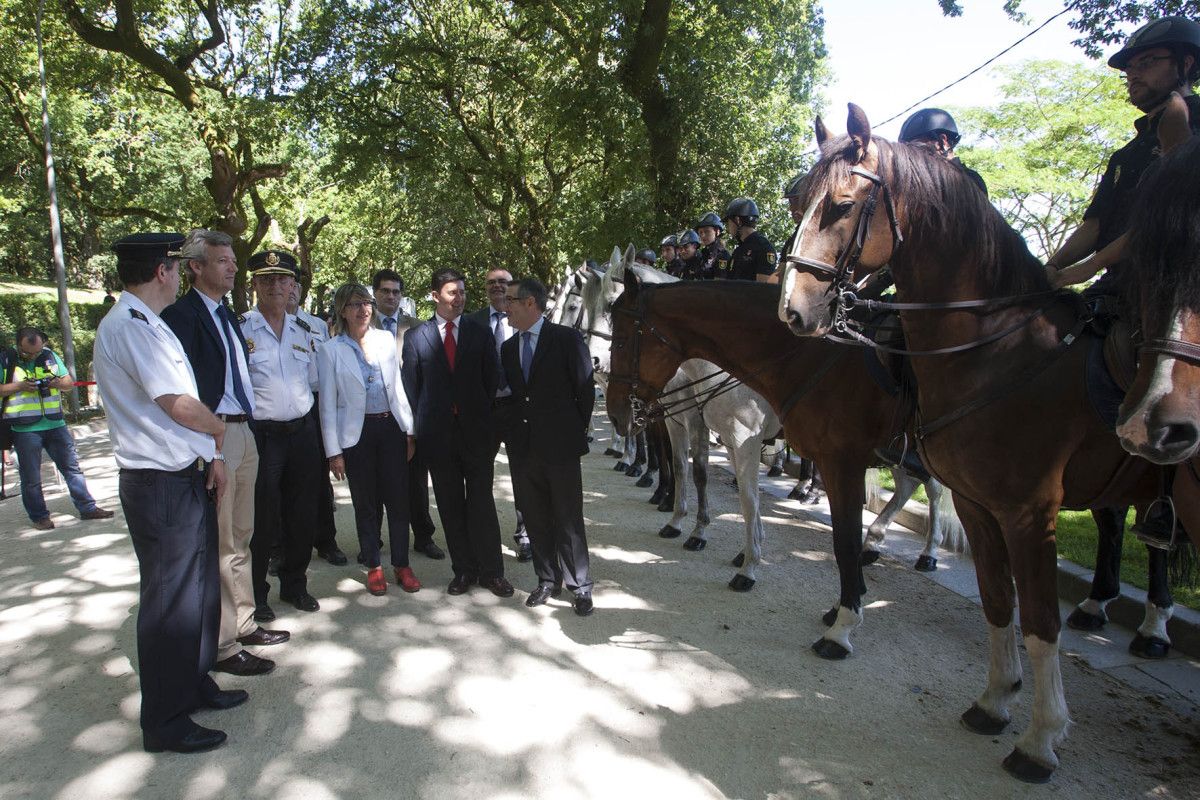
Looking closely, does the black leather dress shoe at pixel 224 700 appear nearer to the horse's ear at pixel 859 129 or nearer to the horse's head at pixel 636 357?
the horse's head at pixel 636 357

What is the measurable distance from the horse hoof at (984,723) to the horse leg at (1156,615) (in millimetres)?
1391

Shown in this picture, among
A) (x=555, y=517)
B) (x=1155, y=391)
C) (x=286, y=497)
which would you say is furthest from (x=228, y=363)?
(x=1155, y=391)

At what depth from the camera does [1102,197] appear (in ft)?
11.1

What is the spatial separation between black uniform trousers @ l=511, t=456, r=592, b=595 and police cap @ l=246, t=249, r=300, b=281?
206 centimetres

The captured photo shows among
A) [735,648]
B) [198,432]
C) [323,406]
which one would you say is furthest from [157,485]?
[735,648]

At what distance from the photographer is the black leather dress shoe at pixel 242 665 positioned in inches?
157

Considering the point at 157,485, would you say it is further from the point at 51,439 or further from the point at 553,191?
the point at 553,191

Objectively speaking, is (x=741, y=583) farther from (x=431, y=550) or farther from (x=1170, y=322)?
(x=1170, y=322)

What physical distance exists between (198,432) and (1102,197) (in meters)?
4.48

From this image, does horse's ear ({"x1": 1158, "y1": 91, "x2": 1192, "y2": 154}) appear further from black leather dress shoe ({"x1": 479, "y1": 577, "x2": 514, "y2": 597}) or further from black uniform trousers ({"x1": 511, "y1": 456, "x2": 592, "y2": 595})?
black leather dress shoe ({"x1": 479, "y1": 577, "x2": 514, "y2": 597})

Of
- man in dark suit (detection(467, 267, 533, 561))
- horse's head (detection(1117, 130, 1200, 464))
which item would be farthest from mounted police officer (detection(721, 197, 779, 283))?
horse's head (detection(1117, 130, 1200, 464))

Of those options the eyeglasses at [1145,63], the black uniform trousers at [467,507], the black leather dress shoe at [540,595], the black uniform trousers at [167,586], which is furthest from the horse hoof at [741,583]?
the eyeglasses at [1145,63]

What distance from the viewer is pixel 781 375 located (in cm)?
470

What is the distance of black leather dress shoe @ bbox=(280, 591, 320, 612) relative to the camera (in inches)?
197
